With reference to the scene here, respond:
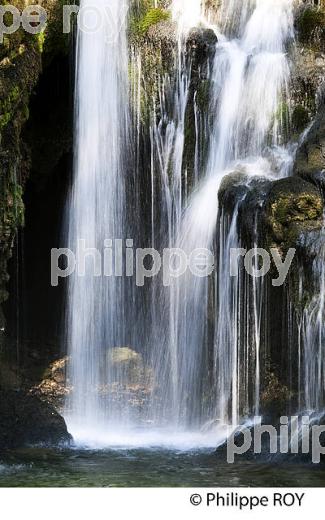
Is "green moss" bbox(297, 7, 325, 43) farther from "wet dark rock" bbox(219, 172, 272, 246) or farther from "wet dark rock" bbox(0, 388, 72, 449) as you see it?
"wet dark rock" bbox(0, 388, 72, 449)

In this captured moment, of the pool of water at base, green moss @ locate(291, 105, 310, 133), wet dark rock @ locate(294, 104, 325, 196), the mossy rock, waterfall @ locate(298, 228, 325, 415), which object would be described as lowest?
the pool of water at base

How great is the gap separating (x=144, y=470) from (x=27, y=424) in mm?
2679

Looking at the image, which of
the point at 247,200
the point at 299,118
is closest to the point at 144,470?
the point at 247,200

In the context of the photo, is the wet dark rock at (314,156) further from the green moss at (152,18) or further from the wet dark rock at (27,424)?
the wet dark rock at (27,424)

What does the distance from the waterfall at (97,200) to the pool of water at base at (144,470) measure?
2.92 metres

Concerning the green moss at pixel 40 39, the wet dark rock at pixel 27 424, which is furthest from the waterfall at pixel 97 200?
the wet dark rock at pixel 27 424

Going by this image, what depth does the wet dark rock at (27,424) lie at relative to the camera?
458 inches

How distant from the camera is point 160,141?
1409 cm

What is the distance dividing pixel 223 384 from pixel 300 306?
2261 millimetres

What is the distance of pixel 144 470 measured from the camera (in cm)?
982

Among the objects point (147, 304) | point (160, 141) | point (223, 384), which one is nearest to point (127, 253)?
point (147, 304)

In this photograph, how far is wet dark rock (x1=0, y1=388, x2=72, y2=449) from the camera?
11.6 meters

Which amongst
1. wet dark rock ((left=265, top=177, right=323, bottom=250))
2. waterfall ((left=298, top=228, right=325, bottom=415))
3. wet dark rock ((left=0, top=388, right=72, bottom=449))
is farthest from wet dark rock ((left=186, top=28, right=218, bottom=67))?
wet dark rock ((left=0, top=388, right=72, bottom=449))

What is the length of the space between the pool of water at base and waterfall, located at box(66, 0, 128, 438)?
2917mm
